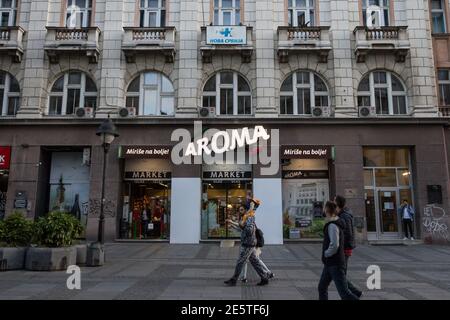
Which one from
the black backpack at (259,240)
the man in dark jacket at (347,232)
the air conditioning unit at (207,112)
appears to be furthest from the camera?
the air conditioning unit at (207,112)

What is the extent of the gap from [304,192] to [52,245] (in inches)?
463

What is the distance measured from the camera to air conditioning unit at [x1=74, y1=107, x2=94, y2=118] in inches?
734

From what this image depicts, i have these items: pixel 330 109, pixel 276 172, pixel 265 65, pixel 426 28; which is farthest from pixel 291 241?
pixel 426 28

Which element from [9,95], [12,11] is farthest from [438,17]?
[9,95]

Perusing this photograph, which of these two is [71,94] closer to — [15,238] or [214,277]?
[15,238]

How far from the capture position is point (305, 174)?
1867cm

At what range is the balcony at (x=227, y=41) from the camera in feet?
61.2

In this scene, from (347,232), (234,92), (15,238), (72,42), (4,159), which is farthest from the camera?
(234,92)

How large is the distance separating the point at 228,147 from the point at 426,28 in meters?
11.6

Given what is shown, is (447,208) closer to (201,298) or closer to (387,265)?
(387,265)

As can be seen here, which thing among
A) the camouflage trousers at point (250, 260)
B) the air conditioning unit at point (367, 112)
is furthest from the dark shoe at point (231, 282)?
the air conditioning unit at point (367, 112)

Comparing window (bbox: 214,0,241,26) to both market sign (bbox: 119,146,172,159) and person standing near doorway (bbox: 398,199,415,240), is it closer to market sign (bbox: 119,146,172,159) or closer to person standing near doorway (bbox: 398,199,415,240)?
market sign (bbox: 119,146,172,159)

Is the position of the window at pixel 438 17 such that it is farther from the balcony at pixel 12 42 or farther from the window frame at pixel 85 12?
the balcony at pixel 12 42

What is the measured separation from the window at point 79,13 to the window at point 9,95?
3.99 m
